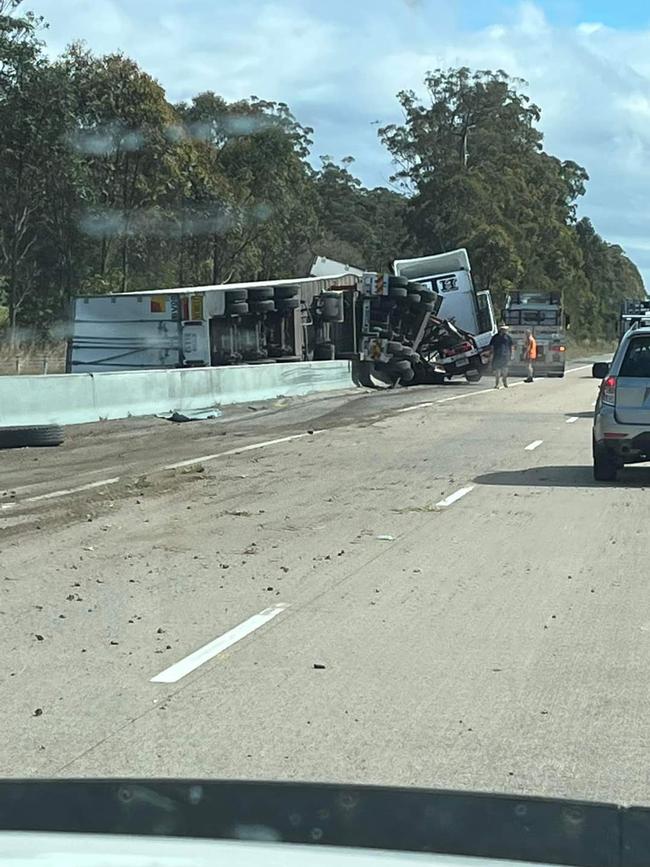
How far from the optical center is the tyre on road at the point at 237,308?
101 ft

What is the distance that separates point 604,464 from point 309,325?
19.9m

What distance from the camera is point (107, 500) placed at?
44.4 ft

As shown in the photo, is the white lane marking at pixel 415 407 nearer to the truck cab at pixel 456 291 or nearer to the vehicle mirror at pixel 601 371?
the truck cab at pixel 456 291

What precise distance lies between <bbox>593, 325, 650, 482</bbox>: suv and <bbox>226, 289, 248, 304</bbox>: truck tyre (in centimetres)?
1672

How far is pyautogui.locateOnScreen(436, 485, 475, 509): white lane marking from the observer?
13288mm

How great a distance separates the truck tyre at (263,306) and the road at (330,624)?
15.6 meters

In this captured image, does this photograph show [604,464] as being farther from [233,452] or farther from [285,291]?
[285,291]

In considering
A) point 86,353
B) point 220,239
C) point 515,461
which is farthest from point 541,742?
point 220,239

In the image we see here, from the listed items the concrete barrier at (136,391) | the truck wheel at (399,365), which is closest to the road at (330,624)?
the concrete barrier at (136,391)

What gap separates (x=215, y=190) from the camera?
216ft

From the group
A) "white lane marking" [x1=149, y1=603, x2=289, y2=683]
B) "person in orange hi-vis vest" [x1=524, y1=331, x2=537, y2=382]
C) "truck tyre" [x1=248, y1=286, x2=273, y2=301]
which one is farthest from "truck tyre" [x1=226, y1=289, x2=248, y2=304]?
"white lane marking" [x1=149, y1=603, x2=289, y2=683]

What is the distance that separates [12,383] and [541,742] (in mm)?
15725

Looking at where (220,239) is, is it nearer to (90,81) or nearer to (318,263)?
(90,81)

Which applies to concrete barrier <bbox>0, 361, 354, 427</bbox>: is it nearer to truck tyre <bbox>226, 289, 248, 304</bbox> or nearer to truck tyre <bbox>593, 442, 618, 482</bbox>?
truck tyre <bbox>226, 289, 248, 304</bbox>
